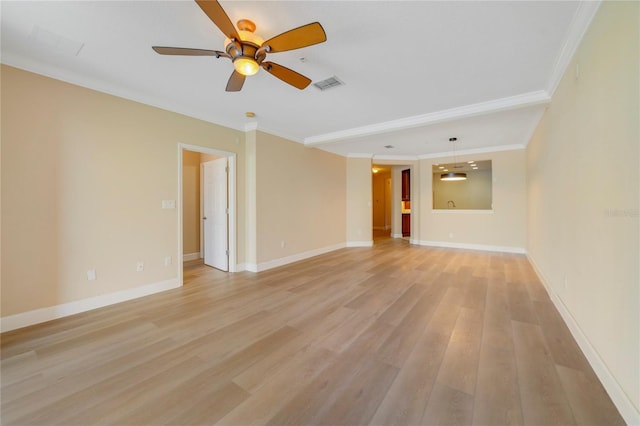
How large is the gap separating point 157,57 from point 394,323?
357cm

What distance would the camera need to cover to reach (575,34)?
81.4 inches

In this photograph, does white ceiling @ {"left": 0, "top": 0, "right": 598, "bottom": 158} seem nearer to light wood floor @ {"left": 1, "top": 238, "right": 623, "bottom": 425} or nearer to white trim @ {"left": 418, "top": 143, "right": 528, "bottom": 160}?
white trim @ {"left": 418, "top": 143, "right": 528, "bottom": 160}

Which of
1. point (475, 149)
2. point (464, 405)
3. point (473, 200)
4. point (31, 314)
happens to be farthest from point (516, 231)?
point (31, 314)

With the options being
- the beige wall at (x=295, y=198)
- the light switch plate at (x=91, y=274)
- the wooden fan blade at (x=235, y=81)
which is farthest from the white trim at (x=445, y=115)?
the light switch plate at (x=91, y=274)

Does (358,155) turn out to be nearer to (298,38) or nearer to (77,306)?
(298,38)

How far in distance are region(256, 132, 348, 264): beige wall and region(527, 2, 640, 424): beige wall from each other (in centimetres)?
412

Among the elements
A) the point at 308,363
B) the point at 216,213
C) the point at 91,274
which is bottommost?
the point at 308,363

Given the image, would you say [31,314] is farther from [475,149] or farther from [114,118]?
[475,149]

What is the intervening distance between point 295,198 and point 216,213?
161 centimetres

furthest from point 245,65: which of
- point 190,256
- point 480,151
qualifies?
point 480,151

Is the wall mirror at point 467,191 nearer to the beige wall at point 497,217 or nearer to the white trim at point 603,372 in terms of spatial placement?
the beige wall at point 497,217

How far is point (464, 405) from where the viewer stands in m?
1.49

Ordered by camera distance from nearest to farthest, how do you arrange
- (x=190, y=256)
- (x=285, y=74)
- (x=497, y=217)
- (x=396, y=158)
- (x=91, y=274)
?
(x=285, y=74), (x=91, y=274), (x=190, y=256), (x=497, y=217), (x=396, y=158)

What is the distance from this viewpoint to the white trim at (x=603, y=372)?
134cm
